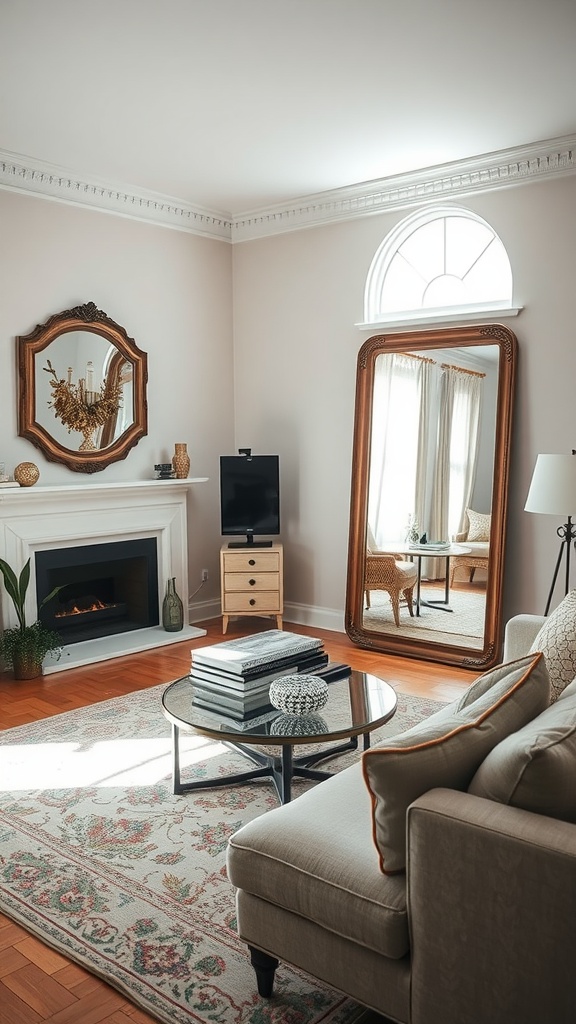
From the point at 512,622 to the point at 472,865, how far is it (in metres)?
1.81

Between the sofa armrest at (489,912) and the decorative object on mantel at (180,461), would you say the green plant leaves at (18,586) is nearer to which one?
the decorative object on mantel at (180,461)

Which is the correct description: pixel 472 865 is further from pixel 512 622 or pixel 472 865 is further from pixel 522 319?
pixel 522 319

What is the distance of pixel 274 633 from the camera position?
3.40 m

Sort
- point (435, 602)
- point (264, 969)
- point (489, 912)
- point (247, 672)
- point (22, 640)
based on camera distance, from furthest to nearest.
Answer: point (435, 602) → point (22, 640) → point (247, 672) → point (264, 969) → point (489, 912)

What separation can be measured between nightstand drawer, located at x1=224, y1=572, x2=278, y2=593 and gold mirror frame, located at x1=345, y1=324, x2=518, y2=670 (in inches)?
21.0

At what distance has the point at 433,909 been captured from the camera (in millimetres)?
1573

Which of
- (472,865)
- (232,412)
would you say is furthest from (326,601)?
(472,865)

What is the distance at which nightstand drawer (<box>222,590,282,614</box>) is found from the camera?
5.59 m

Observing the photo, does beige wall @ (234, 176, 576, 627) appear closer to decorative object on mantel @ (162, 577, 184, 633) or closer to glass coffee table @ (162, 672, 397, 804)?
decorative object on mantel @ (162, 577, 184, 633)

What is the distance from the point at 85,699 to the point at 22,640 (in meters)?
0.58

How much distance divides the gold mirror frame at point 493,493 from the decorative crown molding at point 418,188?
0.83 metres

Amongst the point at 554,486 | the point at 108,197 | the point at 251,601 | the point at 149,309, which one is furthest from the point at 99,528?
the point at 554,486

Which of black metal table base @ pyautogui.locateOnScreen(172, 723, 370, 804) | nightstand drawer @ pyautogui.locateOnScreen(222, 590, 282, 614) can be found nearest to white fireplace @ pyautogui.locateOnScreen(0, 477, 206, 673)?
nightstand drawer @ pyautogui.locateOnScreen(222, 590, 282, 614)

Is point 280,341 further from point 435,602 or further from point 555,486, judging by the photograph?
point 555,486
